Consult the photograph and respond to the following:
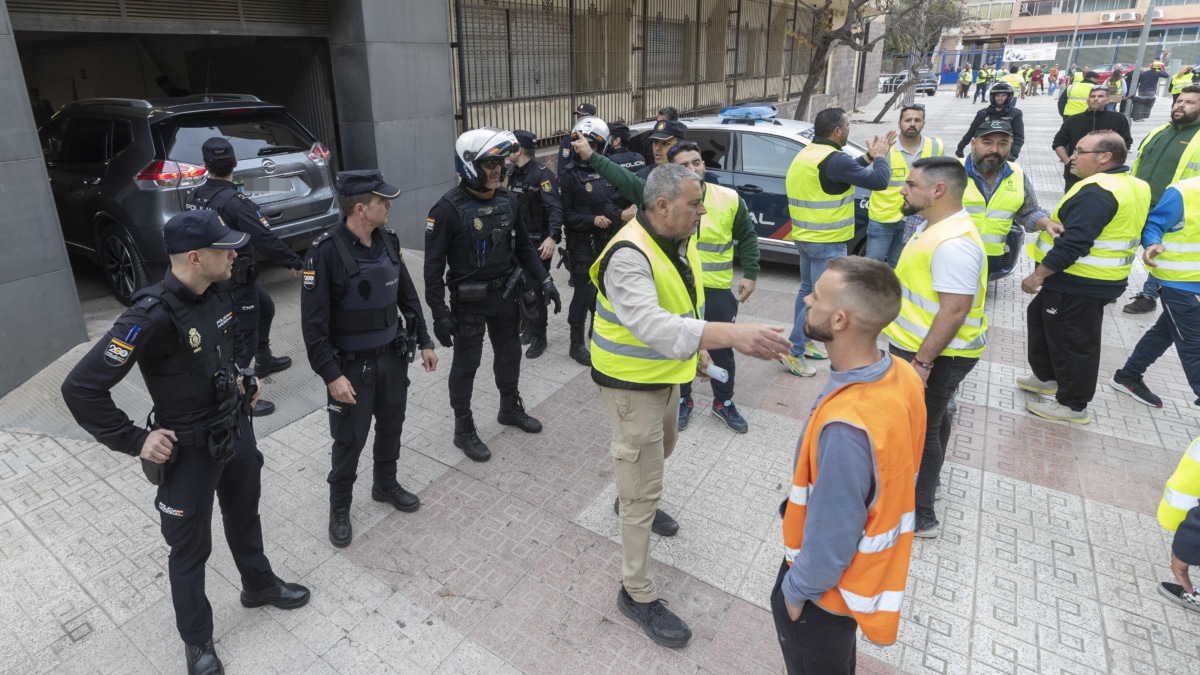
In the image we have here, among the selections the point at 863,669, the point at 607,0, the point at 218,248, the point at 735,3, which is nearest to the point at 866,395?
the point at 863,669

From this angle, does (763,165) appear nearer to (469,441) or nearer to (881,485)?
(469,441)

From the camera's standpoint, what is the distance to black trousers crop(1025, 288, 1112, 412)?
14.7 ft

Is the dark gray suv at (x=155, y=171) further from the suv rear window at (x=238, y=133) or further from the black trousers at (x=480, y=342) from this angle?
the black trousers at (x=480, y=342)

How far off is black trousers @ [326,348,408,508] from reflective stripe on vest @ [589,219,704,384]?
1.26m

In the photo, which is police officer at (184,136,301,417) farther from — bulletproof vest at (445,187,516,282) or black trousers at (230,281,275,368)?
bulletproof vest at (445,187,516,282)

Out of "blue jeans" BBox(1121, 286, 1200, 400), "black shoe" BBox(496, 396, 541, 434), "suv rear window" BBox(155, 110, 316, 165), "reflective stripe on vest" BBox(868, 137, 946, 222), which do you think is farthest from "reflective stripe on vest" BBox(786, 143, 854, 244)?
"suv rear window" BBox(155, 110, 316, 165)

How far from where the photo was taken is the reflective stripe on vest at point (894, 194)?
231 inches

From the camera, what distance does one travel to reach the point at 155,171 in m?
5.47

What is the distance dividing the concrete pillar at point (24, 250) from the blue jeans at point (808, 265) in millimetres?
5518

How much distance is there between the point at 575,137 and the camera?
3746 millimetres

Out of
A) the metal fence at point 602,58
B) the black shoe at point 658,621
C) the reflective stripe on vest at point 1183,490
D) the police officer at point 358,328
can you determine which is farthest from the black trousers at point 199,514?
the metal fence at point 602,58

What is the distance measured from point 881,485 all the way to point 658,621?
58.6 inches

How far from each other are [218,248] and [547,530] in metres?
2.10

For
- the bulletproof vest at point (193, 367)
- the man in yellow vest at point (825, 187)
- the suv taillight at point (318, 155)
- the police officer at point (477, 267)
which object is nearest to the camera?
the bulletproof vest at point (193, 367)
